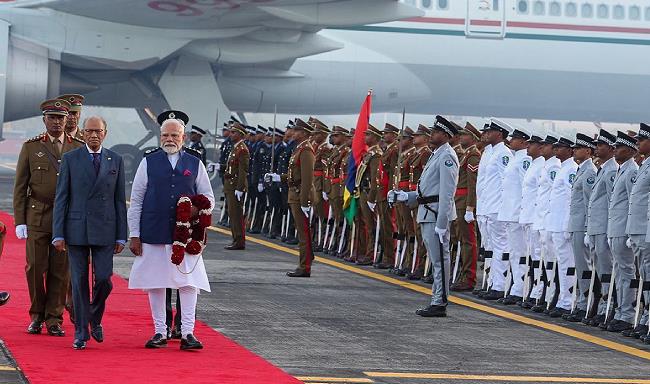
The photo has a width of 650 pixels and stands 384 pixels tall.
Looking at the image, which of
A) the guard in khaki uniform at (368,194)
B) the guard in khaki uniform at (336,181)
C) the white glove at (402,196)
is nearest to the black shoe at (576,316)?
the white glove at (402,196)

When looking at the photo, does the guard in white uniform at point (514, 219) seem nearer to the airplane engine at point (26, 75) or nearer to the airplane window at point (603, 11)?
the airplane engine at point (26, 75)

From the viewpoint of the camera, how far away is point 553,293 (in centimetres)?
1284

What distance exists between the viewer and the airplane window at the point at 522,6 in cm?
3034

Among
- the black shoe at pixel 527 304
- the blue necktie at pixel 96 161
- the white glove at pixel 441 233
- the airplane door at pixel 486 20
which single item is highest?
the airplane door at pixel 486 20

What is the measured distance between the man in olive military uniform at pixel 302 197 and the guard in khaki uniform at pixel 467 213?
167 cm

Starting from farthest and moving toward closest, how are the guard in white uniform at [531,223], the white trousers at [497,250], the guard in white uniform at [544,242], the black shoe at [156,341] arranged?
the white trousers at [497,250]
the guard in white uniform at [531,223]
the guard in white uniform at [544,242]
the black shoe at [156,341]

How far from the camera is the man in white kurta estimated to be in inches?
360

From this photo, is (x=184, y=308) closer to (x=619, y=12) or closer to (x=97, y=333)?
(x=97, y=333)

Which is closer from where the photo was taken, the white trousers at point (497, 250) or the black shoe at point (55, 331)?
the black shoe at point (55, 331)

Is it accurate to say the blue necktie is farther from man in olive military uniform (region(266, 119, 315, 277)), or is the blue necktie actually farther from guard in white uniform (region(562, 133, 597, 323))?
man in olive military uniform (region(266, 119, 315, 277))

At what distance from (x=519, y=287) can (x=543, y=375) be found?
4724 millimetres

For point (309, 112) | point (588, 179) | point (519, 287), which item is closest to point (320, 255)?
point (519, 287)

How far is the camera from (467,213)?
14.3 meters

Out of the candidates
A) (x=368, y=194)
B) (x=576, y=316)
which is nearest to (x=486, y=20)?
(x=368, y=194)
